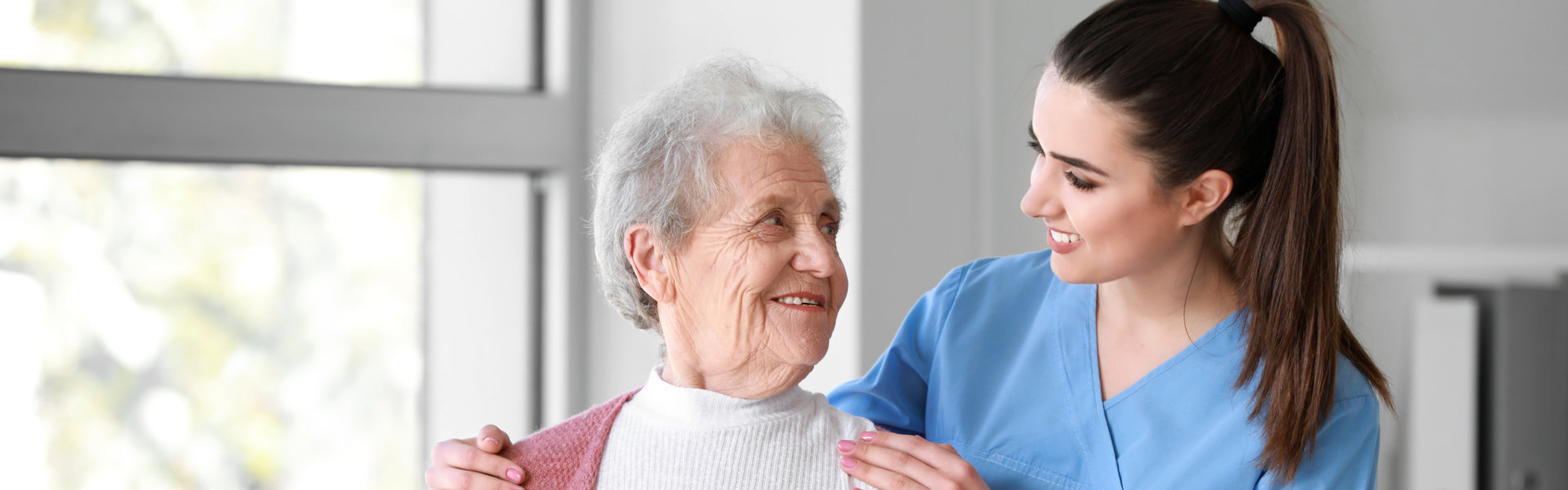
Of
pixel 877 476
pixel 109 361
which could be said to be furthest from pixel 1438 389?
pixel 109 361

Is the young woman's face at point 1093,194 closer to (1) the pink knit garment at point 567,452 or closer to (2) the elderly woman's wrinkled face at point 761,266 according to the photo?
(2) the elderly woman's wrinkled face at point 761,266

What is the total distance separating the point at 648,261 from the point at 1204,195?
2.10 ft

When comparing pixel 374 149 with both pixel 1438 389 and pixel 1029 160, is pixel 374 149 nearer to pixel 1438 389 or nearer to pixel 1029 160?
pixel 1029 160

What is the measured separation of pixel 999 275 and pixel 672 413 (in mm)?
535

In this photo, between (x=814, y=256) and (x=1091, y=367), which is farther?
(x=1091, y=367)

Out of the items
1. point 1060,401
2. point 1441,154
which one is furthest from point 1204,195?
point 1441,154

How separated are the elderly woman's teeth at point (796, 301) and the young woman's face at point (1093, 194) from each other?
0.88ft

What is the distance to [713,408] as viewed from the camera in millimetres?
1263

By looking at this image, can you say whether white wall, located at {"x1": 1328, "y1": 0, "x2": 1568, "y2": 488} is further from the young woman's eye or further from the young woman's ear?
the young woman's eye

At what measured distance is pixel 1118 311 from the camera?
1454mm

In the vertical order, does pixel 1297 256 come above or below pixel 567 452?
above

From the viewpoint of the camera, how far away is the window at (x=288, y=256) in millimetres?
2436

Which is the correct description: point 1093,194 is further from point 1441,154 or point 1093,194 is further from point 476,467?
point 1441,154

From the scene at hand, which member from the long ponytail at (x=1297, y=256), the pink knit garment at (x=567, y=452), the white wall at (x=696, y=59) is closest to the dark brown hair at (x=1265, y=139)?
the long ponytail at (x=1297, y=256)
